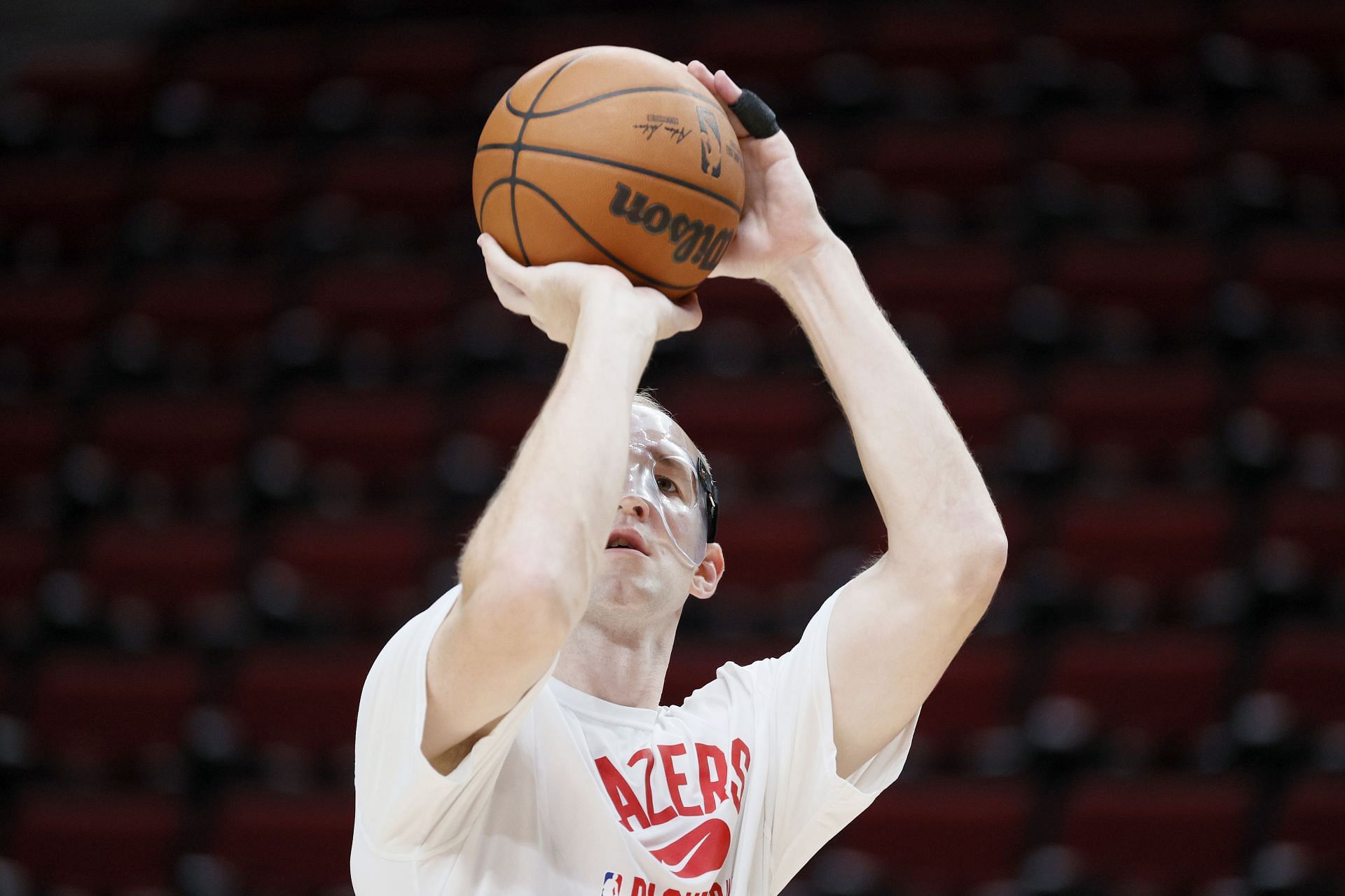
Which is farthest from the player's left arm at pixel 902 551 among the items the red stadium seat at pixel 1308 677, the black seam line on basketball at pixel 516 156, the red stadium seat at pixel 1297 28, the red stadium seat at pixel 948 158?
the red stadium seat at pixel 1297 28

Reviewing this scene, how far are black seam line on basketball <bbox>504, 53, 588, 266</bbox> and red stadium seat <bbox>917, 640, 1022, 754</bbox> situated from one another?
3.58 meters

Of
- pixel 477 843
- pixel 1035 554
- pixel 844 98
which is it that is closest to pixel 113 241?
pixel 844 98

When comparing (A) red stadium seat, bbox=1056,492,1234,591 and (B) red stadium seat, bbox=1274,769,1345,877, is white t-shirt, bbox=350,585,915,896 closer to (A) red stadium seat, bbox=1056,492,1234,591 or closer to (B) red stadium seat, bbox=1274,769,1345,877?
(B) red stadium seat, bbox=1274,769,1345,877

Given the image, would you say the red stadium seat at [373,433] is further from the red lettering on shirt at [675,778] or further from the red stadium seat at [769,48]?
the red lettering on shirt at [675,778]

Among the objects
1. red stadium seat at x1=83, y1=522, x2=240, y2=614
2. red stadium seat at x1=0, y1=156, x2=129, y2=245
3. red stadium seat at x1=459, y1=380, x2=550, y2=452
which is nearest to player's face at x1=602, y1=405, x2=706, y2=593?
red stadium seat at x1=459, y1=380, x2=550, y2=452

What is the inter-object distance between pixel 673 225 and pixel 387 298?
16.7 ft

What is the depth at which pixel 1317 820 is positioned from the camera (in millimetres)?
4781

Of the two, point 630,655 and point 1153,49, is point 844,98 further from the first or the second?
point 630,655

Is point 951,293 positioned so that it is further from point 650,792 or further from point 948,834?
point 650,792

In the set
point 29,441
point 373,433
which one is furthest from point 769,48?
point 29,441

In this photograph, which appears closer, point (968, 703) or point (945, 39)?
point (968, 703)

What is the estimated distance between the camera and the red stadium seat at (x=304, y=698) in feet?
17.2

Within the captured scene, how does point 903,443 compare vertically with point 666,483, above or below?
above

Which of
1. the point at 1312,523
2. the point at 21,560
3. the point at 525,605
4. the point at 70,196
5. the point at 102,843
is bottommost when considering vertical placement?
the point at 102,843
